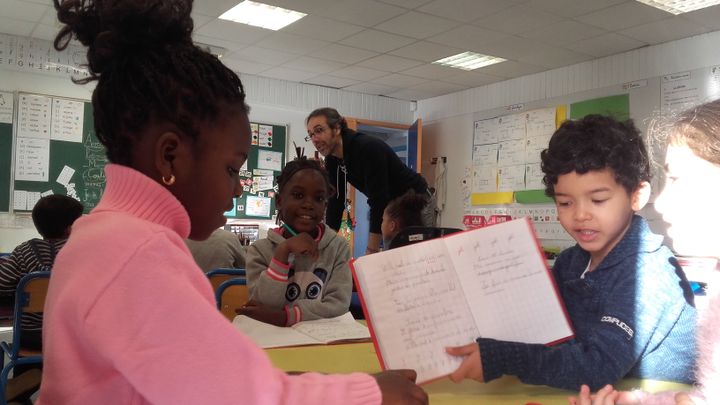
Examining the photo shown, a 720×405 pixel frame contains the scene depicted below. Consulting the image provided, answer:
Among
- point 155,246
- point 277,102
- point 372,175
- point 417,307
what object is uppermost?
point 277,102

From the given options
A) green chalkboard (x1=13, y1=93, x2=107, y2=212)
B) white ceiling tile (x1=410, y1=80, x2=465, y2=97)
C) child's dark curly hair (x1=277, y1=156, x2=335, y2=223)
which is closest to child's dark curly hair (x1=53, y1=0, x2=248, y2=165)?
child's dark curly hair (x1=277, y1=156, x2=335, y2=223)

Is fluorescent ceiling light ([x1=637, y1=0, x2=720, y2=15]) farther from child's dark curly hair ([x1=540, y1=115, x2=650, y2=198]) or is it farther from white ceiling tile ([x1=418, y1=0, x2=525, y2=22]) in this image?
child's dark curly hair ([x1=540, y1=115, x2=650, y2=198])

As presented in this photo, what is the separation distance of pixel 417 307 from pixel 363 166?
2.50m

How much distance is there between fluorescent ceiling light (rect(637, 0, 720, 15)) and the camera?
4.12 m

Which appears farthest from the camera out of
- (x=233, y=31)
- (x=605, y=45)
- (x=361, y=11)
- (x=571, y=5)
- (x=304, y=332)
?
(x=605, y=45)

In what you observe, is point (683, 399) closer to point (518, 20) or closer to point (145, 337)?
point (145, 337)

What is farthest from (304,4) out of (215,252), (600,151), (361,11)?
(600,151)

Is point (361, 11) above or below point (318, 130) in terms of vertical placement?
above

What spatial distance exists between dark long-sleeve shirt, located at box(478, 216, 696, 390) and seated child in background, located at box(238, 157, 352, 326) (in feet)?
2.59

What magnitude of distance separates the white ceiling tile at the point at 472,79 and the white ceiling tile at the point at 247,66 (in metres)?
2.01

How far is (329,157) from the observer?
3568mm

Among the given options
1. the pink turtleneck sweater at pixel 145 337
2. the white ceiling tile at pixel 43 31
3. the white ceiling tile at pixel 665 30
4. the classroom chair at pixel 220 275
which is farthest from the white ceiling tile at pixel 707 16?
the white ceiling tile at pixel 43 31

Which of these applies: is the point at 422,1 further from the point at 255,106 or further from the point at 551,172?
the point at 551,172

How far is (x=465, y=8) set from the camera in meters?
4.30
